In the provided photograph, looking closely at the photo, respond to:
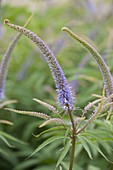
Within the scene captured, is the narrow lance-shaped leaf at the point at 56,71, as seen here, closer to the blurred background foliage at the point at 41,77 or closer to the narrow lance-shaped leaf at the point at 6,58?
the narrow lance-shaped leaf at the point at 6,58

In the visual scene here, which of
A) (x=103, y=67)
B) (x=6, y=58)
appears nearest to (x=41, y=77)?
(x=6, y=58)

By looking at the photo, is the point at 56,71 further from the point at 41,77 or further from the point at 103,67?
the point at 41,77

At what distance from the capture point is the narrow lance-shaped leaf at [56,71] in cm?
131

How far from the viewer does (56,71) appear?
4.44 feet

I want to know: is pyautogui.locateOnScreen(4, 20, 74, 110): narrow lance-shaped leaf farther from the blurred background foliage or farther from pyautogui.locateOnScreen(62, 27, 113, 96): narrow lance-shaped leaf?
the blurred background foliage

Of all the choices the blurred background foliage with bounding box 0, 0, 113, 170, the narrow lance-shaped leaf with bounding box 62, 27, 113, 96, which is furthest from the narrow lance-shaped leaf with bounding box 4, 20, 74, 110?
the blurred background foliage with bounding box 0, 0, 113, 170

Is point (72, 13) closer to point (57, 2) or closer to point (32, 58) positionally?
point (57, 2)

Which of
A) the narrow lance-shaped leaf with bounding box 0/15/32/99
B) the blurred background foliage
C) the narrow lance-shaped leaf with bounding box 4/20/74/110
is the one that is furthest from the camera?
the blurred background foliage

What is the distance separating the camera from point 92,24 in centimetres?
399

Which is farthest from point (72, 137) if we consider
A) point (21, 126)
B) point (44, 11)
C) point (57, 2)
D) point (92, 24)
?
point (57, 2)

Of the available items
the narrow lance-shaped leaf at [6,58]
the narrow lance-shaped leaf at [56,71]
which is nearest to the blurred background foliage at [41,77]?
the narrow lance-shaped leaf at [6,58]

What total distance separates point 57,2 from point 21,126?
2787mm

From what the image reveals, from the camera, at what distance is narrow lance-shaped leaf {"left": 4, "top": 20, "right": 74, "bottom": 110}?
1313 mm

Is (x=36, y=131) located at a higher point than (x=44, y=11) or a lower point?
lower
